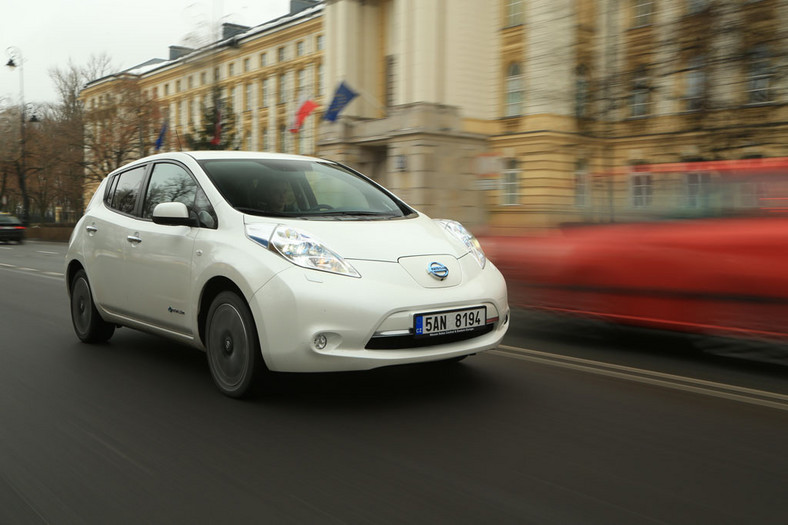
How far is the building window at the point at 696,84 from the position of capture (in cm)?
1339

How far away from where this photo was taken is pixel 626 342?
6.94 metres

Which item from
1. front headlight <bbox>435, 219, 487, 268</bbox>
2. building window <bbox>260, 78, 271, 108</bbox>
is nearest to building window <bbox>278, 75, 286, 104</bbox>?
building window <bbox>260, 78, 271, 108</bbox>

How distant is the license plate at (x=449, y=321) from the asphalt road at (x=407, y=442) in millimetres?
443

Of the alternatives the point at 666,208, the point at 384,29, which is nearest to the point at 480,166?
the point at 384,29

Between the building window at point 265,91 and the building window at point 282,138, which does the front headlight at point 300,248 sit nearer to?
the building window at point 282,138

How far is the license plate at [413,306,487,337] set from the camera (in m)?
4.46

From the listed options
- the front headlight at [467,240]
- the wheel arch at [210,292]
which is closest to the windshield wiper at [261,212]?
the wheel arch at [210,292]

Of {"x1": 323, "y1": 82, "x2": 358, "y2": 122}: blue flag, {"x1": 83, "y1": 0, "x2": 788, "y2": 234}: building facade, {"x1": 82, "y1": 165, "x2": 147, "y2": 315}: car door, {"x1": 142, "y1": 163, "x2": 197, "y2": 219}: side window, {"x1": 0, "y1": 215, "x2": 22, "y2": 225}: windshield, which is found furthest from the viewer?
{"x1": 0, "y1": 215, "x2": 22, "y2": 225}: windshield

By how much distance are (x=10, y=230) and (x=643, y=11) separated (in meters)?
35.0

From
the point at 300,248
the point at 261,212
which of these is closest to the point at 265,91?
the point at 261,212

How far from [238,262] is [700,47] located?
10.9 metres

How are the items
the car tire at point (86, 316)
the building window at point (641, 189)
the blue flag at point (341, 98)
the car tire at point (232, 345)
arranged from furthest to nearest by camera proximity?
the blue flag at point (341, 98), the car tire at point (86, 316), the building window at point (641, 189), the car tire at point (232, 345)

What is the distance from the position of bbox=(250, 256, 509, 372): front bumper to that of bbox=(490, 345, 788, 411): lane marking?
1628 mm

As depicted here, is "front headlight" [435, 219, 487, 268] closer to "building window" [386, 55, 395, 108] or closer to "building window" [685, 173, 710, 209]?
"building window" [685, 173, 710, 209]
